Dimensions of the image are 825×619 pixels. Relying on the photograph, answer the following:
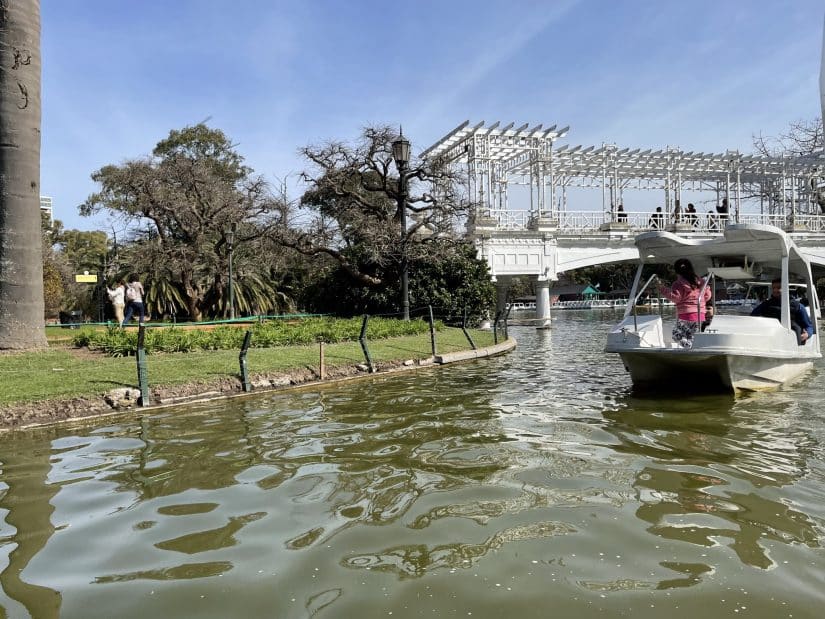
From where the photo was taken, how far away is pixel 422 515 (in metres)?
4.29

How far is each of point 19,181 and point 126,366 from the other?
14.3ft

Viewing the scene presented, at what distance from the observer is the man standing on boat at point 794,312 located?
10.5 metres

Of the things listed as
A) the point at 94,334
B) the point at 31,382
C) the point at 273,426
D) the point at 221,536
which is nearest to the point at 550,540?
the point at 221,536

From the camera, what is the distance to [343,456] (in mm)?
5980

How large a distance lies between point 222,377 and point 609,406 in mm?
6160

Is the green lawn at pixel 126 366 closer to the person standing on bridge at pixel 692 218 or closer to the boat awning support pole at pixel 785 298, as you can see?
the boat awning support pole at pixel 785 298

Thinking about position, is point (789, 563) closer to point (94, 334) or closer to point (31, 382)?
point (31, 382)

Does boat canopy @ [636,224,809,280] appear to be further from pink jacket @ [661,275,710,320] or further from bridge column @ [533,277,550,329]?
bridge column @ [533,277,550,329]

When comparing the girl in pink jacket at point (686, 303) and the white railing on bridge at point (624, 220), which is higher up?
the white railing on bridge at point (624, 220)

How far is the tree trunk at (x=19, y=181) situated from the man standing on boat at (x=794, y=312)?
13606mm

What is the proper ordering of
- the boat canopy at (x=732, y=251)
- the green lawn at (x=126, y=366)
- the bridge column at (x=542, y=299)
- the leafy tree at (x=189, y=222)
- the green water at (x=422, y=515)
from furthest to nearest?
the bridge column at (x=542, y=299) < the leafy tree at (x=189, y=222) < the boat canopy at (x=732, y=251) < the green lawn at (x=126, y=366) < the green water at (x=422, y=515)

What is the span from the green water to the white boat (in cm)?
110

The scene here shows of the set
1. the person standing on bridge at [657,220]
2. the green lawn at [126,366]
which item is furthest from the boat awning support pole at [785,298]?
the person standing on bridge at [657,220]

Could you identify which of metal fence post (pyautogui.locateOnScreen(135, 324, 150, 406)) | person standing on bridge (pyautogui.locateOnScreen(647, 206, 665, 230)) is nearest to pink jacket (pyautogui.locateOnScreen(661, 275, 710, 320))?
metal fence post (pyautogui.locateOnScreen(135, 324, 150, 406))
